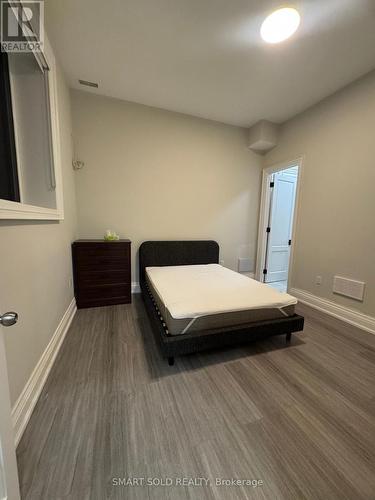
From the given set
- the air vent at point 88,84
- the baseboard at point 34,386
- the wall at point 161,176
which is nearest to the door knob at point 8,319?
the baseboard at point 34,386

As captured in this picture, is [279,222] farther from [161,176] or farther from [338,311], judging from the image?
[161,176]

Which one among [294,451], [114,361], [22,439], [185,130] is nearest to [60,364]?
[114,361]

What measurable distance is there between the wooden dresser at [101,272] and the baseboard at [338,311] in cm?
260

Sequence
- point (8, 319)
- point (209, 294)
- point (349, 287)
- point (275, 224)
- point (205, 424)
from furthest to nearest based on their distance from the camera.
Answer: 1. point (275, 224)
2. point (349, 287)
3. point (209, 294)
4. point (205, 424)
5. point (8, 319)

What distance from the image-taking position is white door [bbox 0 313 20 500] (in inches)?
25.4

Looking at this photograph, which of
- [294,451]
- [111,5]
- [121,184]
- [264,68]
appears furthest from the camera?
[121,184]

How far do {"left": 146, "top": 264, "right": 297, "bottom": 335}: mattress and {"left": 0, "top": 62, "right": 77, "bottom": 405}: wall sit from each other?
92 centimetres

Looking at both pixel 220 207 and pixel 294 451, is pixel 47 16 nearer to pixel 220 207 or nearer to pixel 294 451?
pixel 220 207

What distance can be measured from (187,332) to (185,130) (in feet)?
10.1

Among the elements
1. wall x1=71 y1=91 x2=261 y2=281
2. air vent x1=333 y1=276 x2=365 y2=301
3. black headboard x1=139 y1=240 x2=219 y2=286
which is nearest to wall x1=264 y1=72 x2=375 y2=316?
air vent x1=333 y1=276 x2=365 y2=301

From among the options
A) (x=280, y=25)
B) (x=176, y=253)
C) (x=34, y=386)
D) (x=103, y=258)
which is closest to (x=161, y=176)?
(x=176, y=253)

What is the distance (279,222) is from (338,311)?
1.98 metres

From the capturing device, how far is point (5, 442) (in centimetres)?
68

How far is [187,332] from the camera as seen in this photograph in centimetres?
164
